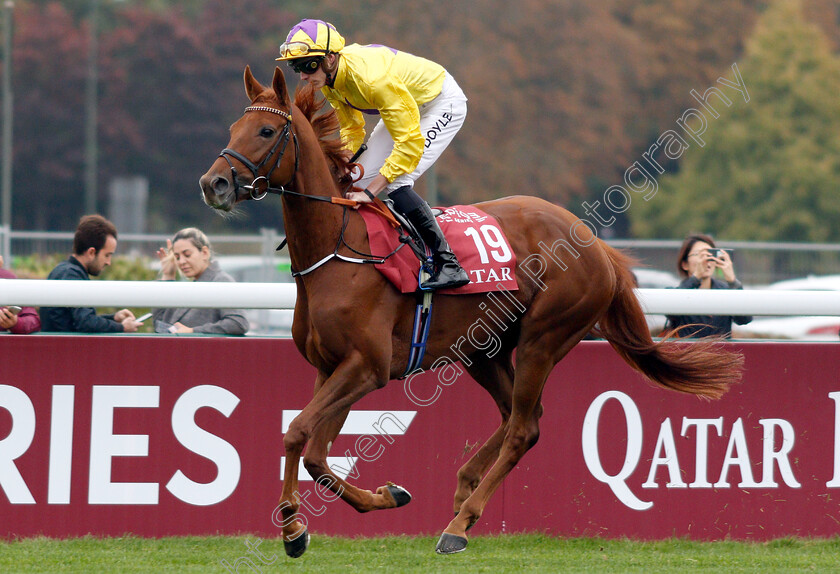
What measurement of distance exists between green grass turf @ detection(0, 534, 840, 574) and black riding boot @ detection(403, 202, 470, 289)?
48.3 inches

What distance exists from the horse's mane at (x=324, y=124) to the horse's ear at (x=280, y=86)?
21 centimetres

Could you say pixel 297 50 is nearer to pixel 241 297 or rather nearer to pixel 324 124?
pixel 324 124

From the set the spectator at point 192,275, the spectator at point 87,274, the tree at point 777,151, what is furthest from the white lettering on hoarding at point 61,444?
the tree at point 777,151

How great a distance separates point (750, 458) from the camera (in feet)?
18.2

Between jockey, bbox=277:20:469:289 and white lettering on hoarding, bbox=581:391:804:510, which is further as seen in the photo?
white lettering on hoarding, bbox=581:391:804:510

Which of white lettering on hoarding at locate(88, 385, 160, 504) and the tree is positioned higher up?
the tree

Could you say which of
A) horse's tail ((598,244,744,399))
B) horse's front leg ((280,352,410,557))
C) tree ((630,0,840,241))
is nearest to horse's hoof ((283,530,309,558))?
horse's front leg ((280,352,410,557))

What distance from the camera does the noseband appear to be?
438 centimetres

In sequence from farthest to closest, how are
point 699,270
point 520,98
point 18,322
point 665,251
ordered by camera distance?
point 520,98 < point 665,251 < point 699,270 < point 18,322

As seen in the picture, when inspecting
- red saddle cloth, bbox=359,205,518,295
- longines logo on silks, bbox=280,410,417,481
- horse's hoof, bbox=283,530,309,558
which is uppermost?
red saddle cloth, bbox=359,205,518,295

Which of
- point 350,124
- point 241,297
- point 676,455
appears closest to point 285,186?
point 350,124

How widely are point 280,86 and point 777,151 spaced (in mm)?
26909

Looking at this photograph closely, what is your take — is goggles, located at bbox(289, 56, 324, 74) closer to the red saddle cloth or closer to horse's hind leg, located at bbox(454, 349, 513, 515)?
the red saddle cloth

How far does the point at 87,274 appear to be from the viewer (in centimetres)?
589
